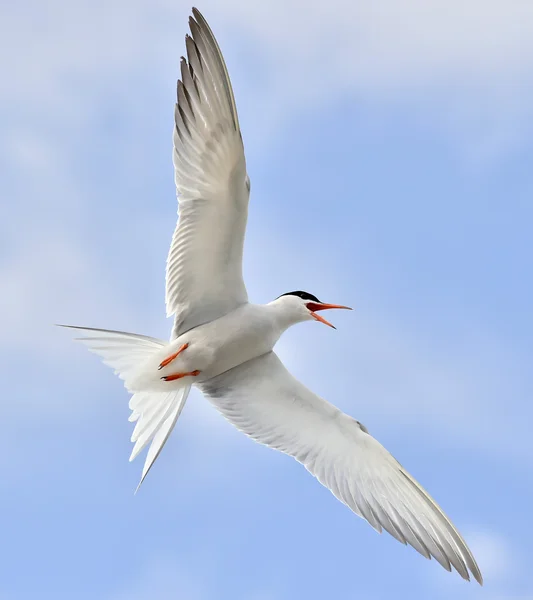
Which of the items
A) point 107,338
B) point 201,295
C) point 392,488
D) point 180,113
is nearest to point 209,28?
point 180,113

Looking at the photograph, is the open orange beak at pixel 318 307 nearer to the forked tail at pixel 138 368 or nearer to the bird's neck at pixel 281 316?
the bird's neck at pixel 281 316

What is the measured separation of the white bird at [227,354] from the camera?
8148 mm

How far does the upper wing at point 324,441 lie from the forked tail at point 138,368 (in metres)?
0.52

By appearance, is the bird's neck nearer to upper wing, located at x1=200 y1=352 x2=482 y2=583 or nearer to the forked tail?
upper wing, located at x1=200 y1=352 x2=482 y2=583

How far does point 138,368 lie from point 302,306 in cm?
162

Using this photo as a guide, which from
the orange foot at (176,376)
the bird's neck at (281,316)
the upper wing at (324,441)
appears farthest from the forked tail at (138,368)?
the bird's neck at (281,316)

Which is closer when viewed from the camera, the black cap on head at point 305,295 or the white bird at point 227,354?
the white bird at point 227,354

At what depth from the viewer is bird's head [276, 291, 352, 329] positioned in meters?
9.14

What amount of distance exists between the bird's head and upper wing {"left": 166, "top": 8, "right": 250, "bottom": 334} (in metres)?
0.81

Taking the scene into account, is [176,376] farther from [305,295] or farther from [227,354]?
A: [305,295]

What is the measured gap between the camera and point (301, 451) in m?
9.18

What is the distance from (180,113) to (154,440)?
2.83 m

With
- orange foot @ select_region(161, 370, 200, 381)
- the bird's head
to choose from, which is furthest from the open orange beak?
orange foot @ select_region(161, 370, 200, 381)

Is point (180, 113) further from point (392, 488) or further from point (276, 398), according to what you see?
point (392, 488)
